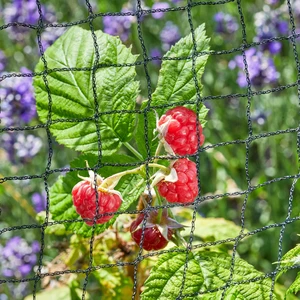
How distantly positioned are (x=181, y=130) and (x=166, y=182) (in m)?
0.08

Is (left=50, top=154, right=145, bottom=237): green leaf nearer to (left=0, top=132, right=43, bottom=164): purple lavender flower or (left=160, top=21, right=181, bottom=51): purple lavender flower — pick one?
(left=0, top=132, right=43, bottom=164): purple lavender flower

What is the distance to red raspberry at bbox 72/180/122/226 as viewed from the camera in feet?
3.05

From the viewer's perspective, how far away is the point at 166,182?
0.95 metres

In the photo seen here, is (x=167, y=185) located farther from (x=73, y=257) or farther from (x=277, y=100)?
(x=277, y=100)

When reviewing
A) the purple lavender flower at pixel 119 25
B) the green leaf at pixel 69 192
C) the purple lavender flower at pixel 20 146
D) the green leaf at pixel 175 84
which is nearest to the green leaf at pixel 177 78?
the green leaf at pixel 175 84

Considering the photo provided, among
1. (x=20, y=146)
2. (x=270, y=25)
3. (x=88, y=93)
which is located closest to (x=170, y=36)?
(x=270, y=25)

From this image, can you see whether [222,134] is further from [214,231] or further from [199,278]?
[199,278]

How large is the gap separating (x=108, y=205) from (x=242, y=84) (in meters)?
1.61

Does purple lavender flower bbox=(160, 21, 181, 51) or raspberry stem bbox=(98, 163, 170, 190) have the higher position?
purple lavender flower bbox=(160, 21, 181, 51)

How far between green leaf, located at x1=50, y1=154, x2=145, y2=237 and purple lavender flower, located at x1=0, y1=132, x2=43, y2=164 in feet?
4.45

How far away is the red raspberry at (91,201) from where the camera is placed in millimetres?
929

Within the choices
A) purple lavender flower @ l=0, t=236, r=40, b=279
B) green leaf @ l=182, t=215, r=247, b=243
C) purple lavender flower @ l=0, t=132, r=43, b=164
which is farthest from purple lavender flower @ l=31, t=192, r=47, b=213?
green leaf @ l=182, t=215, r=247, b=243

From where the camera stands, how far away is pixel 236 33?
311 centimetres

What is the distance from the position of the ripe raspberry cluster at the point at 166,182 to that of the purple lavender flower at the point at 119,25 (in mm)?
1720
